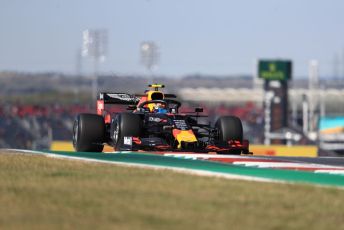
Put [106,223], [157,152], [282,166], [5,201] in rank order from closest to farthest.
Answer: [106,223], [5,201], [282,166], [157,152]

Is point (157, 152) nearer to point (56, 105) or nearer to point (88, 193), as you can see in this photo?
point (88, 193)

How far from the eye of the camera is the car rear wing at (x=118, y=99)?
2152 cm

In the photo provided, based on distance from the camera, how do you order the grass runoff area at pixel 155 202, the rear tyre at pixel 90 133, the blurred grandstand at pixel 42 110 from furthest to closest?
the blurred grandstand at pixel 42 110 < the rear tyre at pixel 90 133 < the grass runoff area at pixel 155 202

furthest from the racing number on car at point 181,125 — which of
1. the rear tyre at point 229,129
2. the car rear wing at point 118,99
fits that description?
the car rear wing at point 118,99

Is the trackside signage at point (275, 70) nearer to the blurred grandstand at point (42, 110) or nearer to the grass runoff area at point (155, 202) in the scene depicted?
the blurred grandstand at point (42, 110)

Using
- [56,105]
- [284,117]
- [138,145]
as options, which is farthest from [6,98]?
[138,145]

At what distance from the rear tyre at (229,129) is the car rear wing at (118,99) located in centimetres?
239

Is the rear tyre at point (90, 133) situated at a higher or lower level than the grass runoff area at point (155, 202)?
higher

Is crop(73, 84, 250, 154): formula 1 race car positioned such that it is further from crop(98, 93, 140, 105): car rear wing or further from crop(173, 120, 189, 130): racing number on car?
crop(98, 93, 140, 105): car rear wing

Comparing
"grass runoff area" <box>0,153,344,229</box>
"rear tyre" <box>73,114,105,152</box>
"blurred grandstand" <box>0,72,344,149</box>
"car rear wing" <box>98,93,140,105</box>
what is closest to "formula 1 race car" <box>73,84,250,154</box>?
"rear tyre" <box>73,114,105,152</box>

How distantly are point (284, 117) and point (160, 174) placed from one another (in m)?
69.3

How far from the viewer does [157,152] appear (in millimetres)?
18547

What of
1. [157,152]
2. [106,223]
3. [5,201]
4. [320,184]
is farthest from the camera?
[157,152]

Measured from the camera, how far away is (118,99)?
70.9ft
